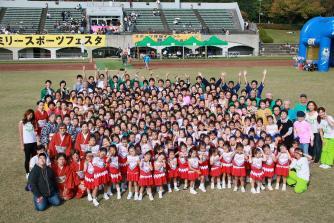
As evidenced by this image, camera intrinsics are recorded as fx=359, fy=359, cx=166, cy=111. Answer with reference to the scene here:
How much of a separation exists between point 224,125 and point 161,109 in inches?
80.9

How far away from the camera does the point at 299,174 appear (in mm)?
7781

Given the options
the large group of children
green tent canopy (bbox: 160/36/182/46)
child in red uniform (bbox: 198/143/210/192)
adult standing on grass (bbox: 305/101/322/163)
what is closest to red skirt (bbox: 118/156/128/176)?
the large group of children

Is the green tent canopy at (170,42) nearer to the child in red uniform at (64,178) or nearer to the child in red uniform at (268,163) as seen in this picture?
the child in red uniform at (268,163)

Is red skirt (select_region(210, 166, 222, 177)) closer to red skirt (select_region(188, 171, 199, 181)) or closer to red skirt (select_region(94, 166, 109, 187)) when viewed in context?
red skirt (select_region(188, 171, 199, 181))

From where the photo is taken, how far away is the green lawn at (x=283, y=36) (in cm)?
5628

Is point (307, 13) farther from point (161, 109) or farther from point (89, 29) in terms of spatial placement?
point (161, 109)

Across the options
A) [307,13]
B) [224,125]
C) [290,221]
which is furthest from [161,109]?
[307,13]

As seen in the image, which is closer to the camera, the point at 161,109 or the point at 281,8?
the point at 161,109

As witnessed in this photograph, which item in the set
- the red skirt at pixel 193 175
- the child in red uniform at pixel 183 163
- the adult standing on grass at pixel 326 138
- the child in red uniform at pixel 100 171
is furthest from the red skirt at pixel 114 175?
the adult standing on grass at pixel 326 138

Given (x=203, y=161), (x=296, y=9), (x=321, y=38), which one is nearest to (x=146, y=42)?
(x=321, y=38)

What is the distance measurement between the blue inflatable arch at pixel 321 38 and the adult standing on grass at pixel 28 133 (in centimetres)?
2413

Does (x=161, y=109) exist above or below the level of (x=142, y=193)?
above

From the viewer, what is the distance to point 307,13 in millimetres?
64312

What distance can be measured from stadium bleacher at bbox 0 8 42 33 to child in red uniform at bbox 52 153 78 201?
39004 millimetres
